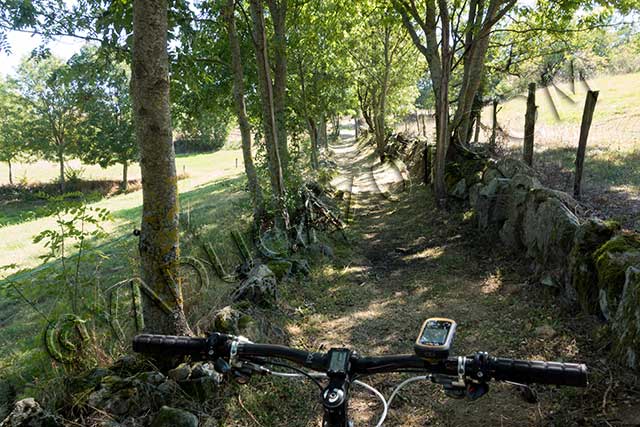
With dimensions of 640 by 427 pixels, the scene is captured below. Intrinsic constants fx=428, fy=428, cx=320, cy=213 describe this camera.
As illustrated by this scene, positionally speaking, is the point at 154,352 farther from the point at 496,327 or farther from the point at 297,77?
the point at 297,77

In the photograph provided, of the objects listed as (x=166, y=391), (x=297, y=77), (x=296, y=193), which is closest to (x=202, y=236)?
(x=296, y=193)

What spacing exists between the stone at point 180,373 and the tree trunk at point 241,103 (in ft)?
15.7

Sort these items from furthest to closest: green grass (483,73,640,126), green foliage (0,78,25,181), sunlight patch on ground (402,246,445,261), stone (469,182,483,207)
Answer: green foliage (0,78,25,181) → green grass (483,73,640,126) → stone (469,182,483,207) → sunlight patch on ground (402,246,445,261)

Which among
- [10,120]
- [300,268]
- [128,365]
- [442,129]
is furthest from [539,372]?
[10,120]

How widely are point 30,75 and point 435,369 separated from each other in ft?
124

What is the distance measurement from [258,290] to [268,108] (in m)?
3.84

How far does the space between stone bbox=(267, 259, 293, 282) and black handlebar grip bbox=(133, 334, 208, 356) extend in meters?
4.32

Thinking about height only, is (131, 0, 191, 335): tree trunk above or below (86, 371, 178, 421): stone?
above

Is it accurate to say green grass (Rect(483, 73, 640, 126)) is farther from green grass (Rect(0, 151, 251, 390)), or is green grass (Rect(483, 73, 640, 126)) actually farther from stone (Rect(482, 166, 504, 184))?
green grass (Rect(0, 151, 251, 390))

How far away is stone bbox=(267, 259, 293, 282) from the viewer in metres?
6.32

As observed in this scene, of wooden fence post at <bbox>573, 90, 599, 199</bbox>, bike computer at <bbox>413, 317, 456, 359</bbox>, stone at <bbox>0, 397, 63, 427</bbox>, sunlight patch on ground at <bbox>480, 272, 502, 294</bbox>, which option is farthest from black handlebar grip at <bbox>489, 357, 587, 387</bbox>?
wooden fence post at <bbox>573, 90, 599, 199</bbox>

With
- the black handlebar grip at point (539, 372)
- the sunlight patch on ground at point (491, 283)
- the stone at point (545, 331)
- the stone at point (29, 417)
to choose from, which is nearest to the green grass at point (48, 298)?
the stone at point (29, 417)

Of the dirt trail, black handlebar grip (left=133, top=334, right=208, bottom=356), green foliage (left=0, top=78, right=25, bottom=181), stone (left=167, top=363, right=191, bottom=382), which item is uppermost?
green foliage (left=0, top=78, right=25, bottom=181)

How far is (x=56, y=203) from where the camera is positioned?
3.92 m
